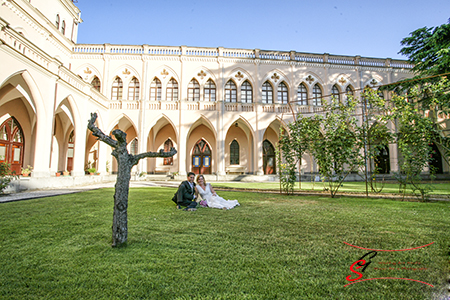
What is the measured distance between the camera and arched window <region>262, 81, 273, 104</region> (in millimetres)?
21047

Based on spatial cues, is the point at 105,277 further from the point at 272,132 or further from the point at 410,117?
the point at 272,132

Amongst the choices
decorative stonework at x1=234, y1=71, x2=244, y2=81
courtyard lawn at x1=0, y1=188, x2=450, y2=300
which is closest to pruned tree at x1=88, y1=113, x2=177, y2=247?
courtyard lawn at x1=0, y1=188, x2=450, y2=300

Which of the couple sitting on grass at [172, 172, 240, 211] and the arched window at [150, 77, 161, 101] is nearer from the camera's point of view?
the couple sitting on grass at [172, 172, 240, 211]

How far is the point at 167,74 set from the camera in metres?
20.0

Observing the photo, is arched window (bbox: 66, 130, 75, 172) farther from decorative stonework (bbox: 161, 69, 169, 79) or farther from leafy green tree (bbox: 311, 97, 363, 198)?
leafy green tree (bbox: 311, 97, 363, 198)

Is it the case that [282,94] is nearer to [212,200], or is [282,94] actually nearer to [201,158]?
[201,158]

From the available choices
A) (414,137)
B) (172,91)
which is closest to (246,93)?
(172,91)

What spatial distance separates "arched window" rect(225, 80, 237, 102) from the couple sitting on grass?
49.6 ft

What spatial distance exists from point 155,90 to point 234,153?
9491 millimetres

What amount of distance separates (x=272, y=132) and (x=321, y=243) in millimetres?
20304

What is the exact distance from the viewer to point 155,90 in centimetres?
2017

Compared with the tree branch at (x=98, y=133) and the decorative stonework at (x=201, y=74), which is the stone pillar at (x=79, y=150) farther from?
the tree branch at (x=98, y=133)

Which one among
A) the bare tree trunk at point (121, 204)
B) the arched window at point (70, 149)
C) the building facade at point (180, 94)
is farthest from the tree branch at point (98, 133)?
the arched window at point (70, 149)

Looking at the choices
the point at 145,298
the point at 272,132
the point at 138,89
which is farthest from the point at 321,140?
the point at 138,89
